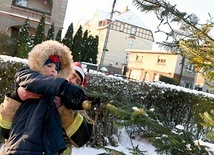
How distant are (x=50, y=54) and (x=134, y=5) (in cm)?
63

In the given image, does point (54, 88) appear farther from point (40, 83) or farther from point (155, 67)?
point (155, 67)

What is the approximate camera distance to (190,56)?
69.9 inches

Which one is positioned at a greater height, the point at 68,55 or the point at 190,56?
the point at 190,56

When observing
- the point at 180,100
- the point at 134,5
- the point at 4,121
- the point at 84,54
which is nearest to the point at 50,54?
the point at 4,121

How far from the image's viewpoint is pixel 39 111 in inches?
57.6

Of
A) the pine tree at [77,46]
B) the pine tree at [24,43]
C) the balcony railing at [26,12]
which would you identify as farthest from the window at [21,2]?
the pine tree at [77,46]

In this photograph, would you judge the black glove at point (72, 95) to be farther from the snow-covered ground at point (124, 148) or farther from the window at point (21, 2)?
the window at point (21, 2)

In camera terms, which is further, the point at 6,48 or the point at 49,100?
the point at 6,48

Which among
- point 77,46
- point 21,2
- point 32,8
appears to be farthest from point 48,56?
point 21,2

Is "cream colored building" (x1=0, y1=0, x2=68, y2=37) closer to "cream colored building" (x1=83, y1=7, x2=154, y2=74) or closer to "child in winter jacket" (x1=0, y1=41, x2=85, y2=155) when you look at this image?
"child in winter jacket" (x1=0, y1=41, x2=85, y2=155)

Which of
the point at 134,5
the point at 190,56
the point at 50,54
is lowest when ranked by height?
the point at 50,54

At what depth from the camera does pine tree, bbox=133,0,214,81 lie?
1.66m

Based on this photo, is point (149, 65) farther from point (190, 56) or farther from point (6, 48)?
point (190, 56)

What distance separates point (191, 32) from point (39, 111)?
3.71 feet
